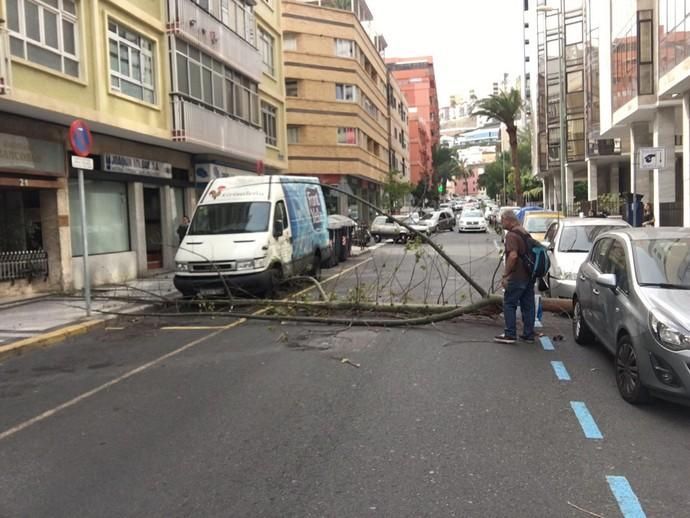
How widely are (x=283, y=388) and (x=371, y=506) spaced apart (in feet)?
9.01

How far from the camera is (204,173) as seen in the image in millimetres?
22031

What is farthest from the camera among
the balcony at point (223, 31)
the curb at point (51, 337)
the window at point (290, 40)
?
the window at point (290, 40)

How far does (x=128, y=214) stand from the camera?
60.5ft

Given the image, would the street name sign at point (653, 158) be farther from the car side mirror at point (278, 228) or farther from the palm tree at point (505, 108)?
the palm tree at point (505, 108)

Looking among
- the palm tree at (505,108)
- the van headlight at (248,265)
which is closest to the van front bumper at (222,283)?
the van headlight at (248,265)

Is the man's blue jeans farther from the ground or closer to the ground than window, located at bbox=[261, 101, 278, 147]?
closer to the ground

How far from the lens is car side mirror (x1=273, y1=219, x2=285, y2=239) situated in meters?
13.1

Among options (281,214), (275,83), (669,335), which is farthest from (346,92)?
(669,335)

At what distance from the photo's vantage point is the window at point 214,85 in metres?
19.4

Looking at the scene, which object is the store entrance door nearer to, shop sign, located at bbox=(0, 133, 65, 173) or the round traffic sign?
shop sign, located at bbox=(0, 133, 65, 173)

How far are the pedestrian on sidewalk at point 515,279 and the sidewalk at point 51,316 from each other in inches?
254

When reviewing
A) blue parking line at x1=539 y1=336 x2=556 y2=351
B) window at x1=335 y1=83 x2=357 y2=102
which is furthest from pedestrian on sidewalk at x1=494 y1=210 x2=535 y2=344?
window at x1=335 y1=83 x2=357 y2=102

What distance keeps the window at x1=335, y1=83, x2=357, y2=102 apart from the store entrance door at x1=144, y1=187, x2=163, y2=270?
1031 inches

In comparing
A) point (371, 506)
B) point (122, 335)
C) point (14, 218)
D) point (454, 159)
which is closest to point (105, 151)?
point (14, 218)
